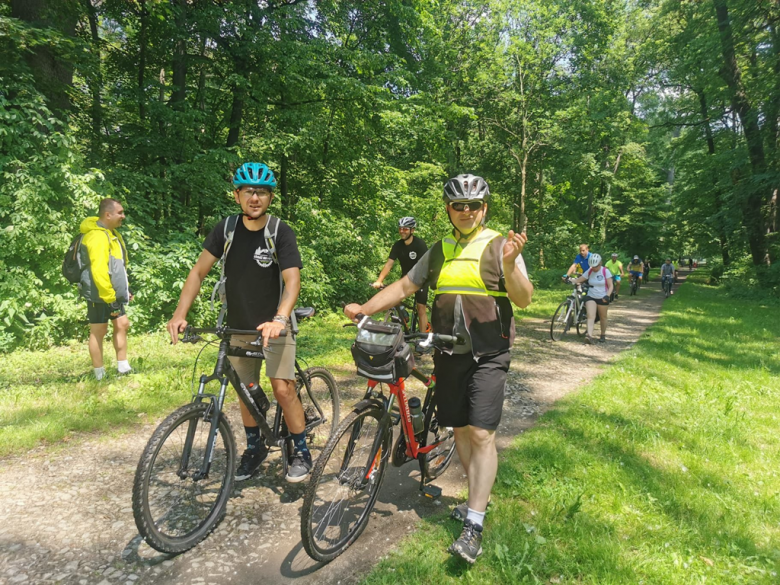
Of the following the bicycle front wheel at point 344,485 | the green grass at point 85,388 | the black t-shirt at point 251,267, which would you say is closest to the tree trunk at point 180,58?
the green grass at point 85,388

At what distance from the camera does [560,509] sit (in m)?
3.21

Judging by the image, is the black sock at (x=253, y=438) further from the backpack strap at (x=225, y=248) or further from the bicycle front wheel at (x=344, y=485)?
the bicycle front wheel at (x=344, y=485)

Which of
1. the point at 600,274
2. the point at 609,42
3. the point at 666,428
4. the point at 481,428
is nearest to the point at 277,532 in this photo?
the point at 481,428

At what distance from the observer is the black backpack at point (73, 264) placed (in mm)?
5617

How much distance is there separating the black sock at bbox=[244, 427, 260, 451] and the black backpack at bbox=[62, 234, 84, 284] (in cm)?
377

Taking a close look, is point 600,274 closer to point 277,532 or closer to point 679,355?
point 679,355

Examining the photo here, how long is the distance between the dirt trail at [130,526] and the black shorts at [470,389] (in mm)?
959

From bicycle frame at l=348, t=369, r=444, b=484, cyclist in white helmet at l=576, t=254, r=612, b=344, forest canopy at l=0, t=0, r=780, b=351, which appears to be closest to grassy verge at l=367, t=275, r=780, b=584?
bicycle frame at l=348, t=369, r=444, b=484

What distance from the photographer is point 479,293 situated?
2762mm

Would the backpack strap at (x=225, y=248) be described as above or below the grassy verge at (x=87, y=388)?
above

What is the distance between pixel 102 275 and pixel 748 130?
23218 millimetres

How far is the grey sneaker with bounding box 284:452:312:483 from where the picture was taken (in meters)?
3.25

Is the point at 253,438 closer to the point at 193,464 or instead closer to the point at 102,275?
the point at 193,464

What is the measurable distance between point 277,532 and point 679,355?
7921 mm
